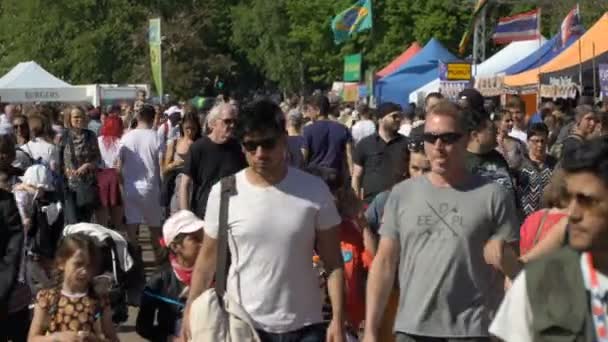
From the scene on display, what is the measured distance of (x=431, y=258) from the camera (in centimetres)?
603

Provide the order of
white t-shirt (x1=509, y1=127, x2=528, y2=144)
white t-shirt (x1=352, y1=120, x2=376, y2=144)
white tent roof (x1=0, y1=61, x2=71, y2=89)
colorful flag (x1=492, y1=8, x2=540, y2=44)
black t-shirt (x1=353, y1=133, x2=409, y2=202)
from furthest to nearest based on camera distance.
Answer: white tent roof (x1=0, y1=61, x2=71, y2=89) → colorful flag (x1=492, y1=8, x2=540, y2=44) → white t-shirt (x1=352, y1=120, x2=376, y2=144) → white t-shirt (x1=509, y1=127, x2=528, y2=144) → black t-shirt (x1=353, y1=133, x2=409, y2=202)

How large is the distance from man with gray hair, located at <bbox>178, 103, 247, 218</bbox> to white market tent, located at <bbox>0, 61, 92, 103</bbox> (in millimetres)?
27079

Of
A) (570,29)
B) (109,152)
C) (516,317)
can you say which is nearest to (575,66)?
(570,29)

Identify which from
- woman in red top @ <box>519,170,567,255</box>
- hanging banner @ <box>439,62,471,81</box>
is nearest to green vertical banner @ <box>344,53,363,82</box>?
hanging banner @ <box>439,62,471,81</box>

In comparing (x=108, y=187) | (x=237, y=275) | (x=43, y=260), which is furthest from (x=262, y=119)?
(x=108, y=187)

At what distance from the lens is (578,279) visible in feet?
12.5

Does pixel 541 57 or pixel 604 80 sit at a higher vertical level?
pixel 541 57

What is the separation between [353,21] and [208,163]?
34996 millimetres

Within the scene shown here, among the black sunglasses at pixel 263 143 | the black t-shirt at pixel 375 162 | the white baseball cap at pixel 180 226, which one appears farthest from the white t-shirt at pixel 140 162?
the black sunglasses at pixel 263 143

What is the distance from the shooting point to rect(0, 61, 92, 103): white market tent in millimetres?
37438

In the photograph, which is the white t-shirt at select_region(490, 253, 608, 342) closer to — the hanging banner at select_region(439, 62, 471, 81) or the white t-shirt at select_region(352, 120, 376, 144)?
the white t-shirt at select_region(352, 120, 376, 144)

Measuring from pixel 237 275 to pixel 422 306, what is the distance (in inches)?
30.6

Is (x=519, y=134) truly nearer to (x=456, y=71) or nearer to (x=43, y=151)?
(x=43, y=151)

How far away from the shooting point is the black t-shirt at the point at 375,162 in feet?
41.4
